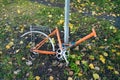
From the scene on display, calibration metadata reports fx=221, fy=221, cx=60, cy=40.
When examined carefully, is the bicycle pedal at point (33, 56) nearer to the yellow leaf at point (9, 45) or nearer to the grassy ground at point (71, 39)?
the grassy ground at point (71, 39)

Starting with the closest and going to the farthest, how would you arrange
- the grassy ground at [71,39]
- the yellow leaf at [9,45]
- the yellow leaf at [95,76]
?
the yellow leaf at [95,76]
the grassy ground at [71,39]
the yellow leaf at [9,45]

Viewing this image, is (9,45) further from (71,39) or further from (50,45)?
(71,39)

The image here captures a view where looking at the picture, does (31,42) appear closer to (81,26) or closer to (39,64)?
(39,64)

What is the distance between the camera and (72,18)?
19.7 feet

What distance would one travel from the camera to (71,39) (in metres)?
5.10

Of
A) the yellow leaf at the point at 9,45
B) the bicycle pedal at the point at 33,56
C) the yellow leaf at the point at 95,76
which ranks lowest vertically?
the yellow leaf at the point at 95,76

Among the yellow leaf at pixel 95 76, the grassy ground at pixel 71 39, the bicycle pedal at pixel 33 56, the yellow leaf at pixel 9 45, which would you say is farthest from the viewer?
the yellow leaf at pixel 9 45

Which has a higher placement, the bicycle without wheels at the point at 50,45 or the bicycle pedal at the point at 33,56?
the bicycle without wheels at the point at 50,45

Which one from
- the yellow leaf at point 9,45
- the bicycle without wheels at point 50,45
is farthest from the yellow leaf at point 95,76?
the yellow leaf at point 9,45

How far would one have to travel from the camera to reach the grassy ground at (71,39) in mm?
4262

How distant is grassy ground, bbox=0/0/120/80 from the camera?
426 cm

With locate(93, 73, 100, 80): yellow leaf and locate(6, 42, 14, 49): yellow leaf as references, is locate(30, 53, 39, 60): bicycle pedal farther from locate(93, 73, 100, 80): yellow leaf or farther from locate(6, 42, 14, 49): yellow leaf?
locate(93, 73, 100, 80): yellow leaf

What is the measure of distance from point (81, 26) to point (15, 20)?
1.77 metres

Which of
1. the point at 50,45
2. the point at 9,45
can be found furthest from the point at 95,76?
the point at 9,45
